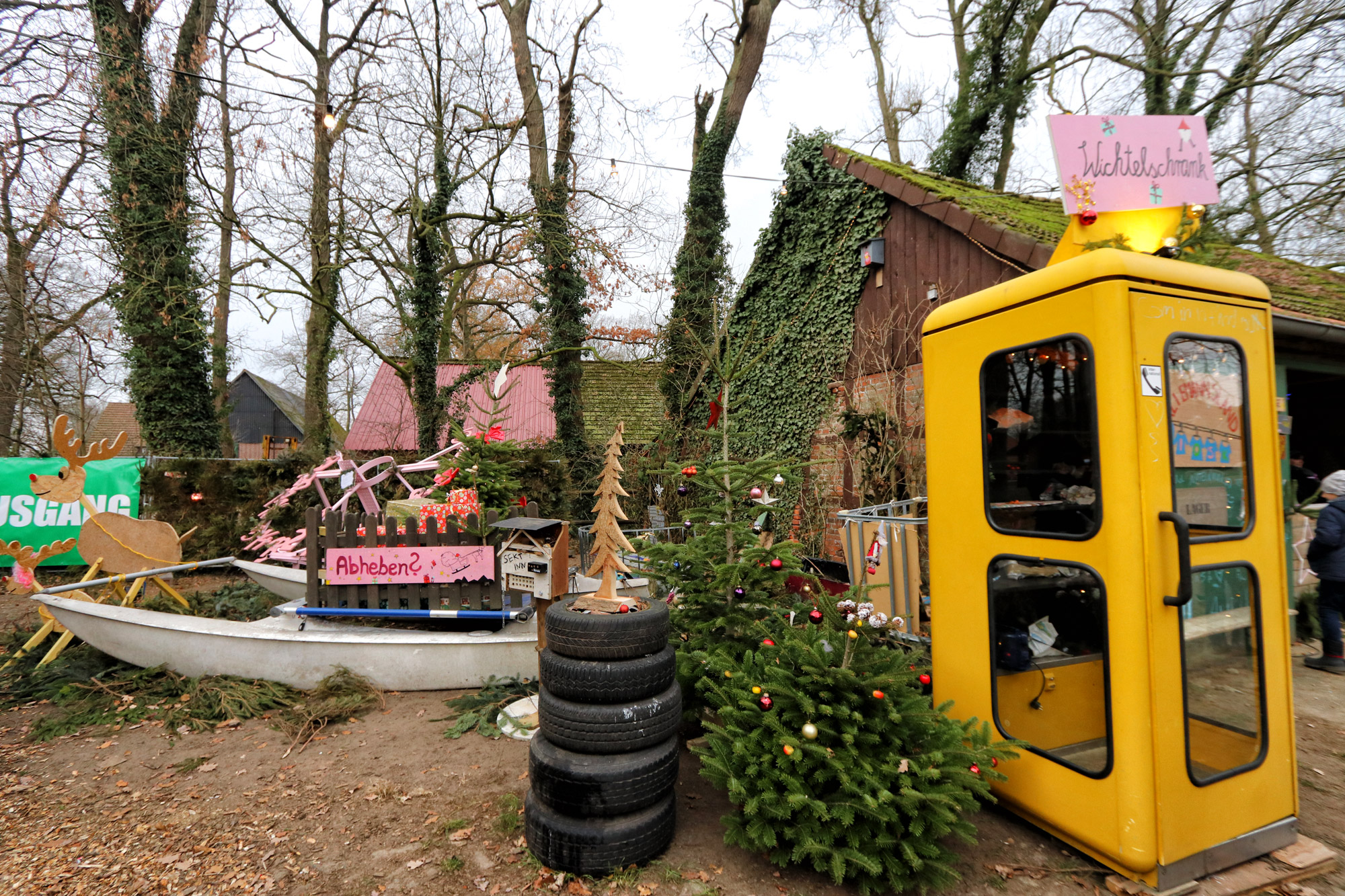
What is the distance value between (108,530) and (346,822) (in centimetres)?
418

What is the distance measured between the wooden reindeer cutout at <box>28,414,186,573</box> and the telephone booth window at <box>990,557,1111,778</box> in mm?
6651

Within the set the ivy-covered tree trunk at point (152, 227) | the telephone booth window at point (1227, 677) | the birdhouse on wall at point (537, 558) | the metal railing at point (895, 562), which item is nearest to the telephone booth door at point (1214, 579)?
the telephone booth window at point (1227, 677)

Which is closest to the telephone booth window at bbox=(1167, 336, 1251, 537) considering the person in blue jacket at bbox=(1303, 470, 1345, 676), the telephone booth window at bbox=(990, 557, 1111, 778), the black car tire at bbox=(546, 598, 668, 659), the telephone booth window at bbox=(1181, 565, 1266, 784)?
the telephone booth window at bbox=(1181, 565, 1266, 784)

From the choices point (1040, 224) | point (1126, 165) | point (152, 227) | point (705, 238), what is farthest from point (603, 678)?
point (152, 227)

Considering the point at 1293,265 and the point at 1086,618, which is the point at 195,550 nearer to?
the point at 1086,618

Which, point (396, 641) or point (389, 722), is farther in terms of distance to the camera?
point (396, 641)

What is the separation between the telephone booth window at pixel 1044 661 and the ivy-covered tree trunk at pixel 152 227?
11973 millimetres

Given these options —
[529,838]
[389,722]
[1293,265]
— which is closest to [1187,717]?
[529,838]

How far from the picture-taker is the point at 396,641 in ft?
15.3

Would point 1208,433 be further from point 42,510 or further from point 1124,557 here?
point 42,510

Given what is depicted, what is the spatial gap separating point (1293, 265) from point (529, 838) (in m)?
12.1

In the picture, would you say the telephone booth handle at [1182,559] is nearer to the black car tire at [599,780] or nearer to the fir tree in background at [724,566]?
the fir tree in background at [724,566]

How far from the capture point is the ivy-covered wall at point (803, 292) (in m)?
9.38

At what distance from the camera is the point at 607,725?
8.59 feet
